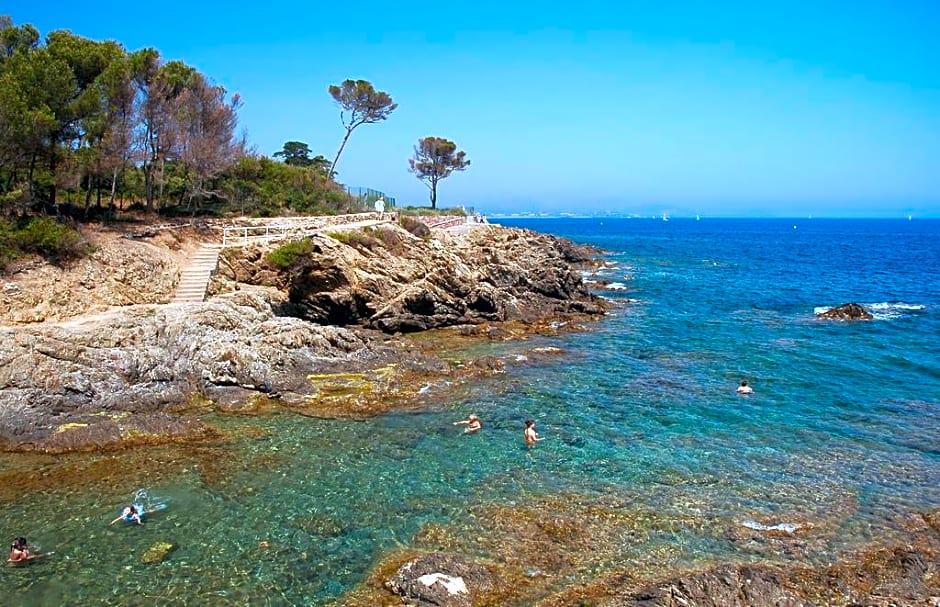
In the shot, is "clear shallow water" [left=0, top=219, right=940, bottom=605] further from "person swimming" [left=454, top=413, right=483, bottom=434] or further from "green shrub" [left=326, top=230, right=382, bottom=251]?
"green shrub" [left=326, top=230, right=382, bottom=251]

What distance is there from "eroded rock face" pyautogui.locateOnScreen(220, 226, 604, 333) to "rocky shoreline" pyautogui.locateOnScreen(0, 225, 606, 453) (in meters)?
0.08

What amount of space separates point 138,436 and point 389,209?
142ft

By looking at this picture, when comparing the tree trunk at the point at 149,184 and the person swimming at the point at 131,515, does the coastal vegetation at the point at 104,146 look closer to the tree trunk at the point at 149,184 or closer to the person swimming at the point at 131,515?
the tree trunk at the point at 149,184

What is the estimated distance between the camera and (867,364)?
28391 mm

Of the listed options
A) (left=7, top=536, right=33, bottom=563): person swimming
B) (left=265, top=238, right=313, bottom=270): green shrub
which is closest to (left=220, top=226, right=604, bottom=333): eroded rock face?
(left=265, top=238, right=313, bottom=270): green shrub

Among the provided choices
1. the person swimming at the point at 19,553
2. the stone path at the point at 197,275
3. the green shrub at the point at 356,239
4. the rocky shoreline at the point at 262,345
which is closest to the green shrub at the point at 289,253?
the rocky shoreline at the point at 262,345

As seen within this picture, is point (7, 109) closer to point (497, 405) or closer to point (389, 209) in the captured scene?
point (497, 405)

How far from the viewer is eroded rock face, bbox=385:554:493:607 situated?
36.0ft

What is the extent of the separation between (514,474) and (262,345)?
39.4ft

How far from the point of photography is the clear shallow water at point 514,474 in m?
12.4

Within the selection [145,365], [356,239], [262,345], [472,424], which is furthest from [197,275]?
[472,424]

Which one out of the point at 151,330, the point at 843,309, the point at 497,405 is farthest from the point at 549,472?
the point at 843,309

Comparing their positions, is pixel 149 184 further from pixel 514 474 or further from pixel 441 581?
pixel 441 581

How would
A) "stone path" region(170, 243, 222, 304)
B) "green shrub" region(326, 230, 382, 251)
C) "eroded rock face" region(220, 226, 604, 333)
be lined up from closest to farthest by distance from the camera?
1. "stone path" region(170, 243, 222, 304)
2. "eroded rock face" region(220, 226, 604, 333)
3. "green shrub" region(326, 230, 382, 251)
